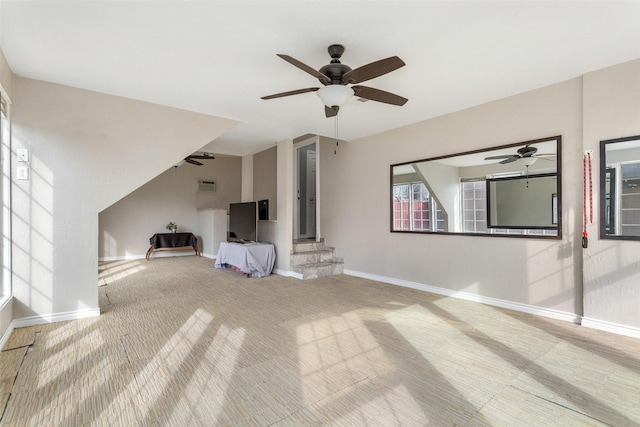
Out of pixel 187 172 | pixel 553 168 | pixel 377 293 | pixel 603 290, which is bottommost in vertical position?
pixel 377 293

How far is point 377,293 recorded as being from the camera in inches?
168

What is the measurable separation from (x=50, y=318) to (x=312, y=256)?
3685 mm

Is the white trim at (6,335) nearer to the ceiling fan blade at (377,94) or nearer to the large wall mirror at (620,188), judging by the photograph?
the ceiling fan blade at (377,94)

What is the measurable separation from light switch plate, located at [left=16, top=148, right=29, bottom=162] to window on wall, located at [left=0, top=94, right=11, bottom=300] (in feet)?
0.25

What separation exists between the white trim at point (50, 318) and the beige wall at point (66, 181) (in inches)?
0.4

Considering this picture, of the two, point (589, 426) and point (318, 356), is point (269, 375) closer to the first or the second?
point (318, 356)

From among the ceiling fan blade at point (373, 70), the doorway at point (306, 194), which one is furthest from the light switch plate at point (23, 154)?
the doorway at point (306, 194)

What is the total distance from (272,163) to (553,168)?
500cm

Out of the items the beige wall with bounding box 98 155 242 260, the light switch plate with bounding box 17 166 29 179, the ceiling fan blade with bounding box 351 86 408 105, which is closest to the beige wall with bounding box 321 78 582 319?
the ceiling fan blade with bounding box 351 86 408 105

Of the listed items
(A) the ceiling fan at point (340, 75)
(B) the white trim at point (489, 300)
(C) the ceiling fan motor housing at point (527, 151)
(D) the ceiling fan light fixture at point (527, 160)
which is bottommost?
(B) the white trim at point (489, 300)

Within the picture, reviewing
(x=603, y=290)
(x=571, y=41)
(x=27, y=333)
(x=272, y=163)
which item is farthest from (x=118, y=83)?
(x=603, y=290)

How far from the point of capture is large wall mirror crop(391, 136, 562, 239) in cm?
331

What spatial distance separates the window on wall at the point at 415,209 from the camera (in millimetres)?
4331

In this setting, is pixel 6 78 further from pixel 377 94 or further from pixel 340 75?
pixel 377 94
